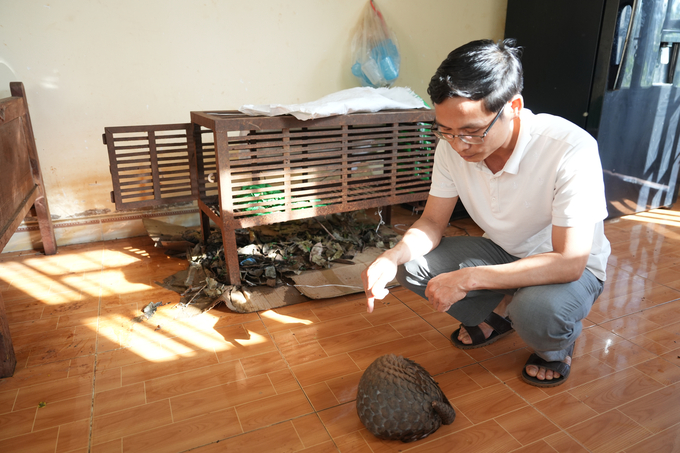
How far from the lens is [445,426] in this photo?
1.44 meters

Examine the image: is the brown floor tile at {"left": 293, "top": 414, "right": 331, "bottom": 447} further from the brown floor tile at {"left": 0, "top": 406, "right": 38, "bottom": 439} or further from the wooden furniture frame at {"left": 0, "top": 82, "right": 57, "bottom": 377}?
the wooden furniture frame at {"left": 0, "top": 82, "right": 57, "bottom": 377}

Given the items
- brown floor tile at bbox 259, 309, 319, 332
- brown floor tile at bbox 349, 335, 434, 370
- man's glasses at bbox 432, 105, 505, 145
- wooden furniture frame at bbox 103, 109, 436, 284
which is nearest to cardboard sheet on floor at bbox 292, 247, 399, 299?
brown floor tile at bbox 259, 309, 319, 332

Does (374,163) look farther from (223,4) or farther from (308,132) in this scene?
(223,4)

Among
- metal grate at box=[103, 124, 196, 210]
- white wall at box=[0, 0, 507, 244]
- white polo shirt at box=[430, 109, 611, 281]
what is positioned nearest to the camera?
white polo shirt at box=[430, 109, 611, 281]

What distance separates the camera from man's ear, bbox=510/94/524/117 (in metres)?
1.37

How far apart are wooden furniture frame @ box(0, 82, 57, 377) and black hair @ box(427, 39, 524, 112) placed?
173cm

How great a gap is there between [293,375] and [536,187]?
1065 millimetres

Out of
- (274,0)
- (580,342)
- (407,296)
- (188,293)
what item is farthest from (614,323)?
(274,0)

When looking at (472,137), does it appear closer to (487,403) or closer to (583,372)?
(487,403)

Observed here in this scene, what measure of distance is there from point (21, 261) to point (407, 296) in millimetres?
2249

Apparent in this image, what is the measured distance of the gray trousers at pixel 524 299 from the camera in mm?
1449

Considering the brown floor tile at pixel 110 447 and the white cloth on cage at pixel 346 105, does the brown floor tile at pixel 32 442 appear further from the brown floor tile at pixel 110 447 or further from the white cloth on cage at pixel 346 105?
the white cloth on cage at pixel 346 105

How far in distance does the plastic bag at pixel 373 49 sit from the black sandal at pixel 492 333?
2.13 meters

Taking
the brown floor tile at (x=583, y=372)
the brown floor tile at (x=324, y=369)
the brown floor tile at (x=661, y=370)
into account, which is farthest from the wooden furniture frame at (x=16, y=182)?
the brown floor tile at (x=661, y=370)
